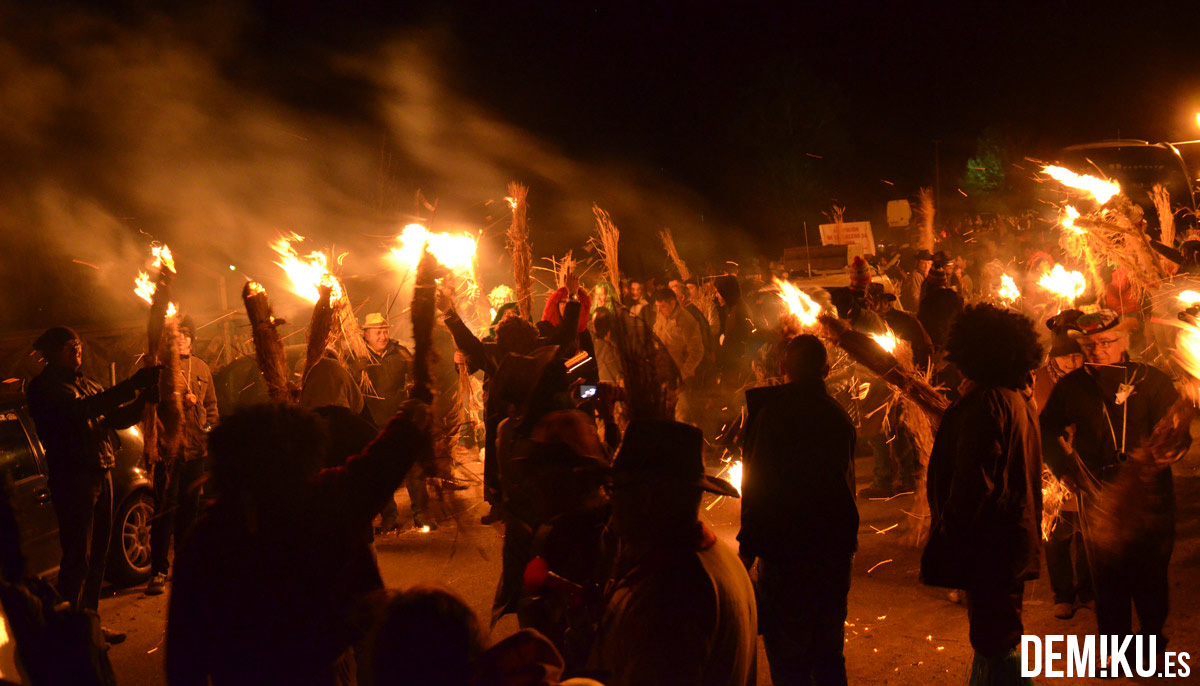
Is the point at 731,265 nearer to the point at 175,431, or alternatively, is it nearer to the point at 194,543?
the point at 175,431

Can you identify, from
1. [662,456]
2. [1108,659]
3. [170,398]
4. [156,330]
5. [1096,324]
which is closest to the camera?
[662,456]

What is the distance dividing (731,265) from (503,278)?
640 centimetres

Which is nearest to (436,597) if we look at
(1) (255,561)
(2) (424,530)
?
(1) (255,561)

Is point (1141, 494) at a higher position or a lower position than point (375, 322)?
lower

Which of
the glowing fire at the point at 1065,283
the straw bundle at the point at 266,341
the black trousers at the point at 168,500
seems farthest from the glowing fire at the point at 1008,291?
the black trousers at the point at 168,500

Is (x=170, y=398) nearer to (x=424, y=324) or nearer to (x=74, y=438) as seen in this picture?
(x=74, y=438)

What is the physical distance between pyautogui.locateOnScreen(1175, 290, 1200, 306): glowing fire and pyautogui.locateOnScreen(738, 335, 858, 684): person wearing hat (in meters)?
4.94

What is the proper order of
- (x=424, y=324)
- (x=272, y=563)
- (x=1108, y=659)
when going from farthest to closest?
(x=1108, y=659), (x=424, y=324), (x=272, y=563)

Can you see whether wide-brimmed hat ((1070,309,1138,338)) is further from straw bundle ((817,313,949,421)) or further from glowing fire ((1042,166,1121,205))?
glowing fire ((1042,166,1121,205))

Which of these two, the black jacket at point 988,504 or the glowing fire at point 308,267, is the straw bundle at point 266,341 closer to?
the glowing fire at point 308,267

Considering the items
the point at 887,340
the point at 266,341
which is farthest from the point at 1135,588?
the point at 266,341

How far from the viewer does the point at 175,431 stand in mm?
6707

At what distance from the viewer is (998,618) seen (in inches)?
132

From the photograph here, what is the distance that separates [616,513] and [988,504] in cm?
191
